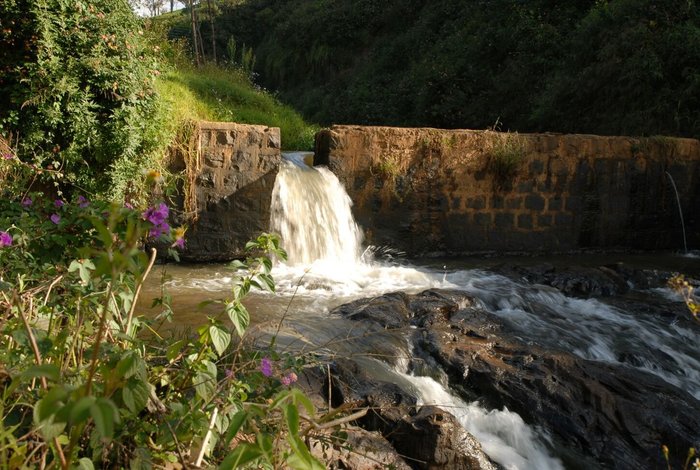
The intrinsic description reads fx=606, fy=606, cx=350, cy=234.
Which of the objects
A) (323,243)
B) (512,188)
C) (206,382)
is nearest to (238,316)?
(206,382)

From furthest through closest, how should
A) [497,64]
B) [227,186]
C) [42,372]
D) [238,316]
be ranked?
[497,64] < [227,186] < [238,316] < [42,372]

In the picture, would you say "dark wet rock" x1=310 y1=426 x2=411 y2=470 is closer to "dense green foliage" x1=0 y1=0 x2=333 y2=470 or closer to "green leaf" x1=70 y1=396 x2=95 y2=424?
"dense green foliage" x1=0 y1=0 x2=333 y2=470

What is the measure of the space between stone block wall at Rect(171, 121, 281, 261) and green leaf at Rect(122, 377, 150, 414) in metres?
5.27

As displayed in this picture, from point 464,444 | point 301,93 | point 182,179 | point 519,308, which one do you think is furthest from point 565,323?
point 301,93

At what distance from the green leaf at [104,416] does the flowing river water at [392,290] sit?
153 centimetres

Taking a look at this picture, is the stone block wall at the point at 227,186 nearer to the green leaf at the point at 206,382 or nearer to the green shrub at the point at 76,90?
the green shrub at the point at 76,90

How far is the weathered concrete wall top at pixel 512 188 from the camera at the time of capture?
25.6ft

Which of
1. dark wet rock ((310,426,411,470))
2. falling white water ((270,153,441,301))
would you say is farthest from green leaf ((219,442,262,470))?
falling white water ((270,153,441,301))

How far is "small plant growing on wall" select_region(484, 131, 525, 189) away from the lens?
820cm

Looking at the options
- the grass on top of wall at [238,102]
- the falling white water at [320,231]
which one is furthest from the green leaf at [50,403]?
the grass on top of wall at [238,102]

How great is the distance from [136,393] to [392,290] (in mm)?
4673

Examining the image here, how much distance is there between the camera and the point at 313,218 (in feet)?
23.9

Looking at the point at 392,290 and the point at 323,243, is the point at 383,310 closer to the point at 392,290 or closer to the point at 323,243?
the point at 392,290

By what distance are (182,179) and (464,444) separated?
4603 mm
